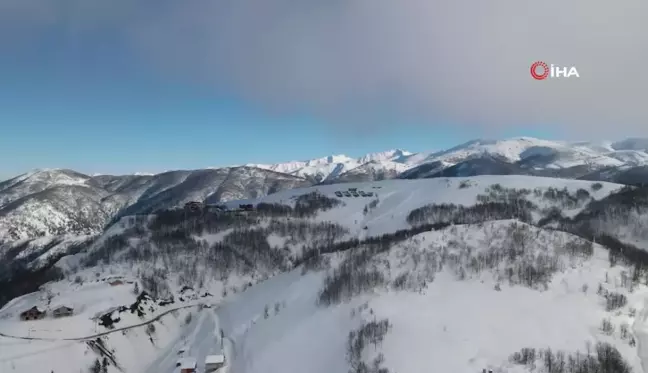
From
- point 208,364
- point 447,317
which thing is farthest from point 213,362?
point 447,317

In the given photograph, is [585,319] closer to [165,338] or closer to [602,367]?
[602,367]

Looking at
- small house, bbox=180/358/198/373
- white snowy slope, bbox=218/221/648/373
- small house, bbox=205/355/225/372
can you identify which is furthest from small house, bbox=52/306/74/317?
small house, bbox=205/355/225/372

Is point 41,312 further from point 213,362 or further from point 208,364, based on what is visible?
point 213,362

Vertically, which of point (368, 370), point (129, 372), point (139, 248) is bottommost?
point (129, 372)

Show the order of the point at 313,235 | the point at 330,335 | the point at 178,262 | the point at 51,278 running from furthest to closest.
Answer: the point at 313,235 → the point at 178,262 → the point at 51,278 → the point at 330,335

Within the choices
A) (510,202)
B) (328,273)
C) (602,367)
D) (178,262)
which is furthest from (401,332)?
(510,202)

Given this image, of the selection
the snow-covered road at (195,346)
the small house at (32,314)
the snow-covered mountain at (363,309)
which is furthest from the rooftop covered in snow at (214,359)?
the small house at (32,314)

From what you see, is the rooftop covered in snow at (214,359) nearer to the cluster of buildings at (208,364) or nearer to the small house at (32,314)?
the cluster of buildings at (208,364)
